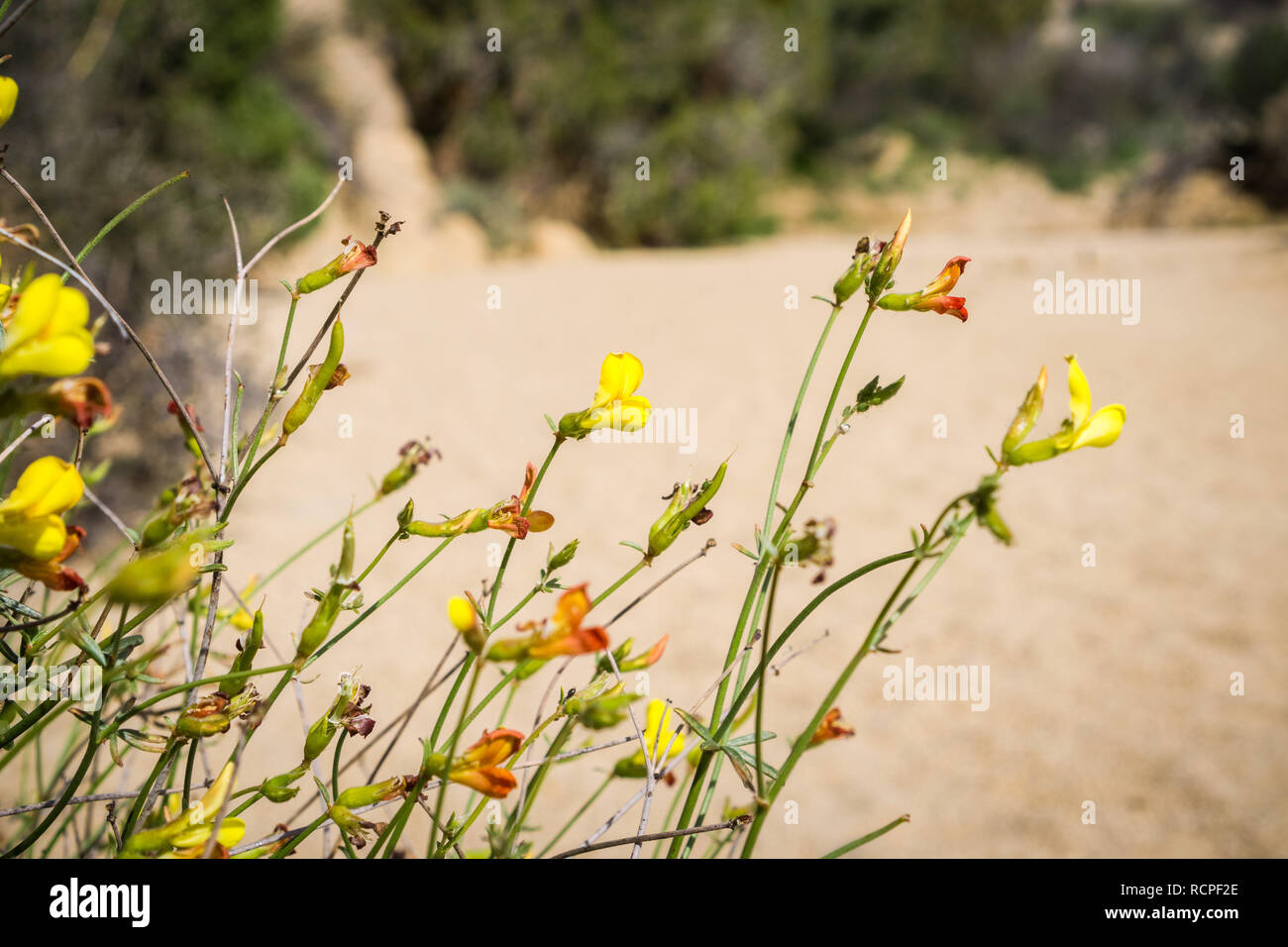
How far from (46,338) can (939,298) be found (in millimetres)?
582

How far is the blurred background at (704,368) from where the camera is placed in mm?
2359

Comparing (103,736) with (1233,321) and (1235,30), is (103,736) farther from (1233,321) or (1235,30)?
(1235,30)

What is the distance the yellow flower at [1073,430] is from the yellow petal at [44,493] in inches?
20.8

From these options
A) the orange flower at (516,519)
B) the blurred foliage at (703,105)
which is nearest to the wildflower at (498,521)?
the orange flower at (516,519)

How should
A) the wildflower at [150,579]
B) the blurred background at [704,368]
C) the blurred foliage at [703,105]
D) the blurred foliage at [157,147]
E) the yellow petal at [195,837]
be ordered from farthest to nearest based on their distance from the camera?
the blurred foliage at [703,105] < the blurred foliage at [157,147] < the blurred background at [704,368] < the yellow petal at [195,837] < the wildflower at [150,579]

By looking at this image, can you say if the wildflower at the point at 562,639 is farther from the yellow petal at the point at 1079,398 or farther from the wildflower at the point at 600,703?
the yellow petal at the point at 1079,398

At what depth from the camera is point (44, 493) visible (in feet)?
1.42

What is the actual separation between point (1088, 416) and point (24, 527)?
0.62 metres

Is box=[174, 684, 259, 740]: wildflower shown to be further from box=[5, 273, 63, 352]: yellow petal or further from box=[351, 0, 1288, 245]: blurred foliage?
box=[351, 0, 1288, 245]: blurred foliage

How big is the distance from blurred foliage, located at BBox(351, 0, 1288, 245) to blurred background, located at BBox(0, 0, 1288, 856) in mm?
61

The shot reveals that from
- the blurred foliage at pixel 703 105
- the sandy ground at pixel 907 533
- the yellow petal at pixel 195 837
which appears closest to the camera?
the yellow petal at pixel 195 837

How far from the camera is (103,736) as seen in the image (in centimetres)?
50

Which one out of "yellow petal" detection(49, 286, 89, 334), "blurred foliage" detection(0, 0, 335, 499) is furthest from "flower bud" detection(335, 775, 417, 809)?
"blurred foliage" detection(0, 0, 335, 499)

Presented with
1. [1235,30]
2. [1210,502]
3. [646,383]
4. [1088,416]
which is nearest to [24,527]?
[1088,416]
